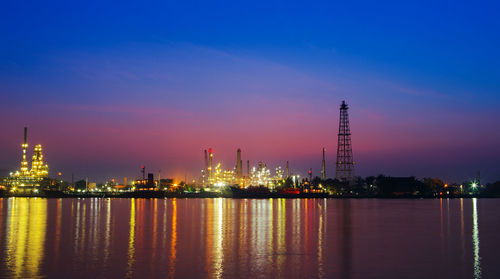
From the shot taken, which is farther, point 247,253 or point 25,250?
point 25,250

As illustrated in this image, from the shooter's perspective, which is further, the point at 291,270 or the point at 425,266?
the point at 425,266

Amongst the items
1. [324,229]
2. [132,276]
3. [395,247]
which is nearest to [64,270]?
[132,276]

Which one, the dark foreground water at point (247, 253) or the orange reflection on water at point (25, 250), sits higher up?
the orange reflection on water at point (25, 250)

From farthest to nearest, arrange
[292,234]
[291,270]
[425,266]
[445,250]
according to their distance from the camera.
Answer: [292,234], [445,250], [425,266], [291,270]

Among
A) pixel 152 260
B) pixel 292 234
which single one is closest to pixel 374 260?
pixel 152 260

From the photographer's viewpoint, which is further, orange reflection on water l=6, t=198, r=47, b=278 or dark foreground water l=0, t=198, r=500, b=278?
dark foreground water l=0, t=198, r=500, b=278

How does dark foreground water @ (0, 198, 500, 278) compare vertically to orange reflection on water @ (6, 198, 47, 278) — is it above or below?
below

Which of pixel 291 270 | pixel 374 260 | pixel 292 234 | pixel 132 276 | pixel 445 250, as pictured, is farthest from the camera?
pixel 292 234

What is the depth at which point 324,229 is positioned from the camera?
49.2 m

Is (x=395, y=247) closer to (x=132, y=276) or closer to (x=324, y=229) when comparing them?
(x=324, y=229)

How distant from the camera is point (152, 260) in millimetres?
27953

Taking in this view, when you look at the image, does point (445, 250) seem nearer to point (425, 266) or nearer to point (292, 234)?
point (425, 266)

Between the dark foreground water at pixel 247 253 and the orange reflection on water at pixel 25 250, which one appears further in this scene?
the dark foreground water at pixel 247 253

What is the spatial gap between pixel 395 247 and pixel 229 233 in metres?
14.4
